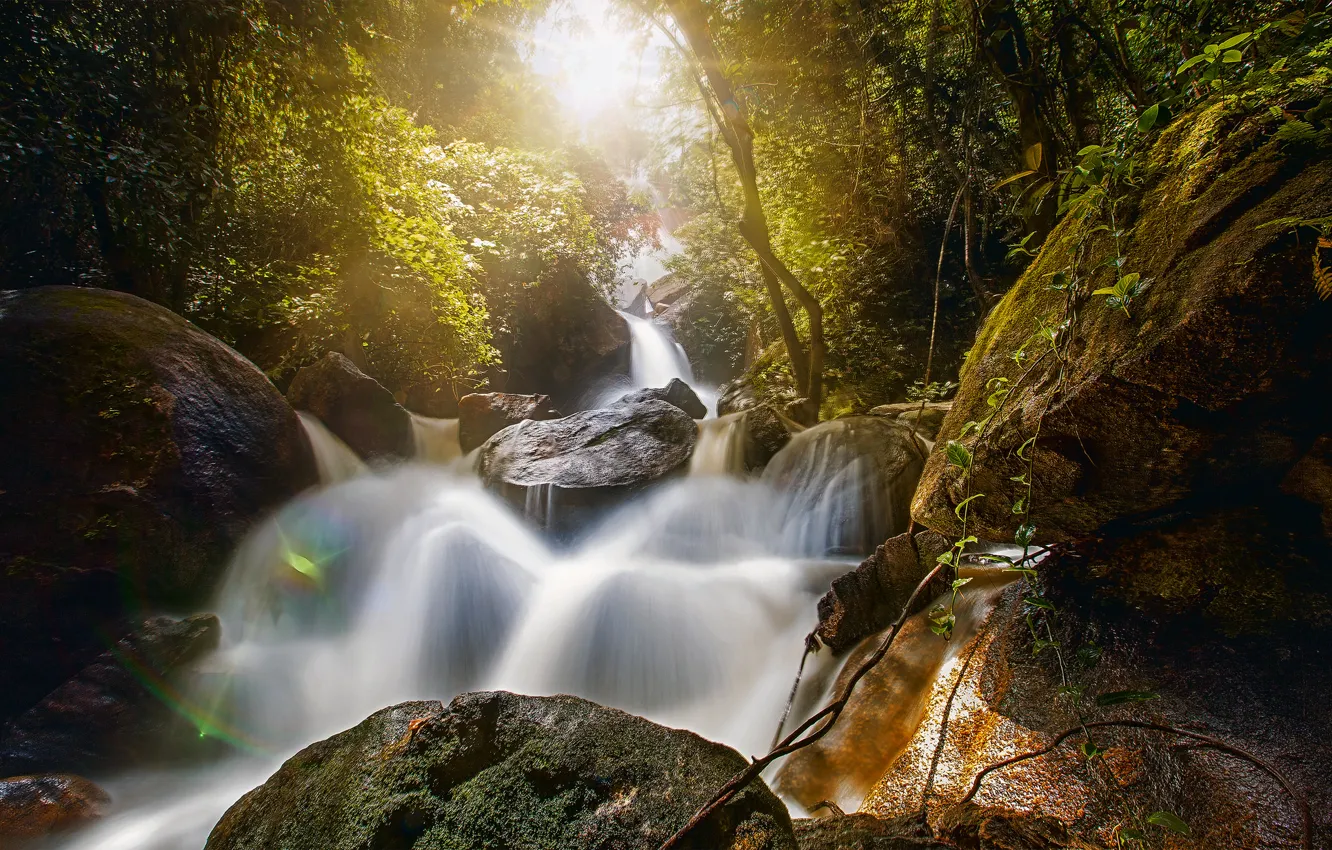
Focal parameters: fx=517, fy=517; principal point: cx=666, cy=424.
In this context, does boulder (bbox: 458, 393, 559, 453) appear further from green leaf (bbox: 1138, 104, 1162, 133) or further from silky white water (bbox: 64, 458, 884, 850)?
green leaf (bbox: 1138, 104, 1162, 133)

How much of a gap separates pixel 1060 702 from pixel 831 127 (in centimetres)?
845

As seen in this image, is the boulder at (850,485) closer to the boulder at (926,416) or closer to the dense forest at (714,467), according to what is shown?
the dense forest at (714,467)

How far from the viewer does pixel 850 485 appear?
5.61m

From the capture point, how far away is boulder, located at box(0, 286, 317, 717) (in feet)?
13.8

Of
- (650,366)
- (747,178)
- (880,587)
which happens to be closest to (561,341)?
(650,366)

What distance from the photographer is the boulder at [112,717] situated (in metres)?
3.76

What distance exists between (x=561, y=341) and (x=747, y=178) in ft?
35.5

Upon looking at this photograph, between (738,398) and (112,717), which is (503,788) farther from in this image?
(738,398)

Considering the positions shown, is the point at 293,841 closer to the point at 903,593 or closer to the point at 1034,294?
the point at 903,593

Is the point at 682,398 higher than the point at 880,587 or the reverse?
higher

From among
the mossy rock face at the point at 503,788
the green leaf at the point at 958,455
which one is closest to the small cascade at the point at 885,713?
the green leaf at the point at 958,455

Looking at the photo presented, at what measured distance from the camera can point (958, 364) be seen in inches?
305

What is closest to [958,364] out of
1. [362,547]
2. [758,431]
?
[758,431]

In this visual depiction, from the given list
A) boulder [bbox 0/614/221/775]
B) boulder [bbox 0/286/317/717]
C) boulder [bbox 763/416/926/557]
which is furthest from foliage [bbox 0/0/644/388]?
boulder [bbox 763/416/926/557]
